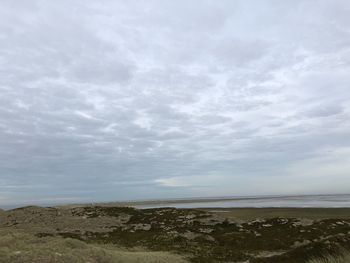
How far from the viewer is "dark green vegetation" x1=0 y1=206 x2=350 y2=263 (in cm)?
2536

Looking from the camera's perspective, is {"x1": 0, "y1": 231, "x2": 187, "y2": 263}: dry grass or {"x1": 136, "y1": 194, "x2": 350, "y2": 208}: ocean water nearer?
{"x1": 0, "y1": 231, "x2": 187, "y2": 263}: dry grass

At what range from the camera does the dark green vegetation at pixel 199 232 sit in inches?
998

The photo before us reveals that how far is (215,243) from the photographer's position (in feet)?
103

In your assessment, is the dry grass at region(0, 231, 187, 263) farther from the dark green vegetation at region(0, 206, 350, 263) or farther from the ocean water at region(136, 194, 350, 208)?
the ocean water at region(136, 194, 350, 208)

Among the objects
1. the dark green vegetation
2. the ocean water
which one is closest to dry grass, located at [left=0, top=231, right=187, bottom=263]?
the dark green vegetation

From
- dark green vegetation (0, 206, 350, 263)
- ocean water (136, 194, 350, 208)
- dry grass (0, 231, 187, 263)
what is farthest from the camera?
ocean water (136, 194, 350, 208)

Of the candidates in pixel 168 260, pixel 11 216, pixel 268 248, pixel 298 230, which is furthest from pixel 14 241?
pixel 11 216

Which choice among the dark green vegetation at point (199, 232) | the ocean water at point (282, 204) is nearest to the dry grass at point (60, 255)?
the dark green vegetation at point (199, 232)

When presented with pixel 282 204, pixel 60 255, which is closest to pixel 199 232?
pixel 60 255

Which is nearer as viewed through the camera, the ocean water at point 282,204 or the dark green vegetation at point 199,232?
the dark green vegetation at point 199,232

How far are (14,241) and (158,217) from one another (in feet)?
76.7

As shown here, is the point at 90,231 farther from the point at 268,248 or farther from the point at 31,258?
the point at 31,258

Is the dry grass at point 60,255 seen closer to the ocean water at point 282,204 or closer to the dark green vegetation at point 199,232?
the dark green vegetation at point 199,232

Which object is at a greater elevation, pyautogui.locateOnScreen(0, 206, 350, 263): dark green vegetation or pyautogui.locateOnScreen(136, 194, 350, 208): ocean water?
pyautogui.locateOnScreen(136, 194, 350, 208): ocean water
